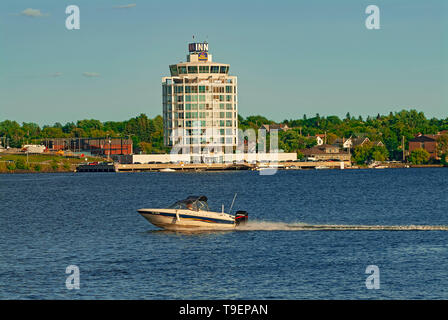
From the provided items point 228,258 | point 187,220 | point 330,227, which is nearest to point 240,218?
point 187,220

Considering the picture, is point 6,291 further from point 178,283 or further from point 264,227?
point 264,227

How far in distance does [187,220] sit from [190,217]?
0.49 meters

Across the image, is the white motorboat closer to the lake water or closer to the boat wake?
the lake water

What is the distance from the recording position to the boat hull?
72.7 m

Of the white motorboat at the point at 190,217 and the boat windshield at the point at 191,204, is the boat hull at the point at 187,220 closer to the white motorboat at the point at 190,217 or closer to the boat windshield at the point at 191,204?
the white motorboat at the point at 190,217

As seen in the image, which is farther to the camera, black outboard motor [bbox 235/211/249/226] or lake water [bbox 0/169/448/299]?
black outboard motor [bbox 235/211/249/226]

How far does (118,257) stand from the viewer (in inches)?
2360

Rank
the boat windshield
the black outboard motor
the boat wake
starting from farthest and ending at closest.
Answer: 1. the boat wake
2. the black outboard motor
3. the boat windshield

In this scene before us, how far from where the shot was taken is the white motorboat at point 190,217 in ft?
239

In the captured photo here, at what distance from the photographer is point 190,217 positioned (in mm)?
72750

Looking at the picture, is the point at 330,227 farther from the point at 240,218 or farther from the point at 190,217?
the point at 190,217

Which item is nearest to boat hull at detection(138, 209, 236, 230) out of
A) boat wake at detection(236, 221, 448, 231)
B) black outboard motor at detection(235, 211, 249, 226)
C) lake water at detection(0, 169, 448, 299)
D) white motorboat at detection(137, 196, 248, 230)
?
white motorboat at detection(137, 196, 248, 230)
